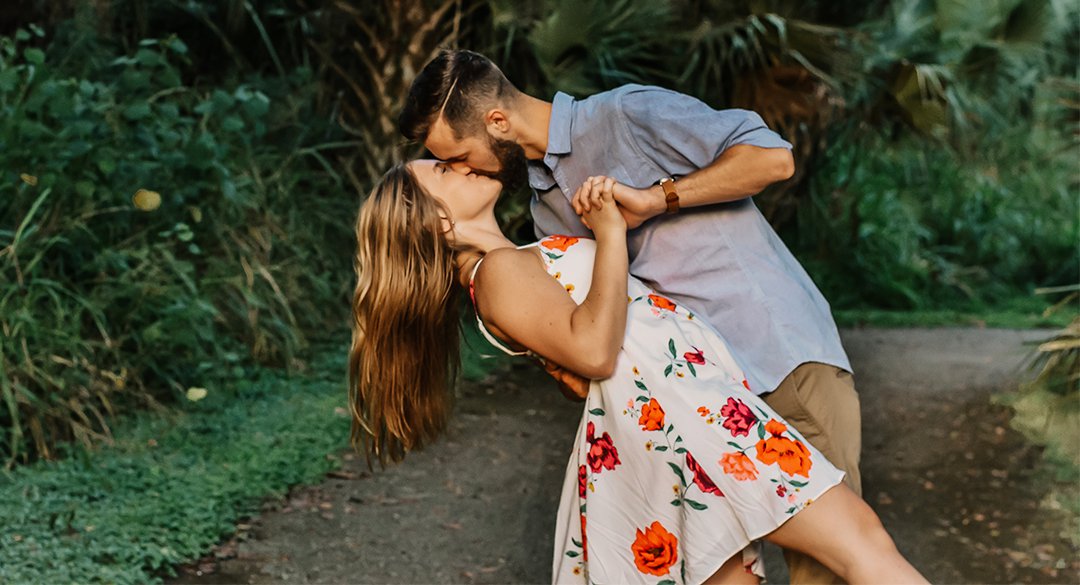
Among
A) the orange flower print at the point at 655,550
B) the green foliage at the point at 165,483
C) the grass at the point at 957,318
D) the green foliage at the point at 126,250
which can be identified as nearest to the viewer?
the orange flower print at the point at 655,550

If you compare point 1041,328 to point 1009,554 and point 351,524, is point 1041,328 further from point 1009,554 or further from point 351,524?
point 351,524

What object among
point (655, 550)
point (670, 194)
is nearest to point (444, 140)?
point (670, 194)

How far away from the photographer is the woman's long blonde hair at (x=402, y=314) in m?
2.92

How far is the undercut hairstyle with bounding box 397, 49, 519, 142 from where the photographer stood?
2902mm

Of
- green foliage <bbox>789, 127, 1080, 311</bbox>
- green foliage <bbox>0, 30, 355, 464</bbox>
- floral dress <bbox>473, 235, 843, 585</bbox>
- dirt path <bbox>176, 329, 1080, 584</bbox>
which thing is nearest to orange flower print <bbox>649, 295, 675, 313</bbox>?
floral dress <bbox>473, 235, 843, 585</bbox>

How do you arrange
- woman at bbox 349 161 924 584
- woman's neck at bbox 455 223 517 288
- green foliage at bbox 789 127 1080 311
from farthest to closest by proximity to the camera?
green foliage at bbox 789 127 1080 311
woman's neck at bbox 455 223 517 288
woman at bbox 349 161 924 584

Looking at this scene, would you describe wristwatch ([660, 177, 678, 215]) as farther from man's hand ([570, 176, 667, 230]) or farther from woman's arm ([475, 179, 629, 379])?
woman's arm ([475, 179, 629, 379])

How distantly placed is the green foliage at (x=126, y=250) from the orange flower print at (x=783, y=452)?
3630 mm

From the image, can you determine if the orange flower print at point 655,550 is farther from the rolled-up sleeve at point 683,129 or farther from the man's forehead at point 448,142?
the man's forehead at point 448,142

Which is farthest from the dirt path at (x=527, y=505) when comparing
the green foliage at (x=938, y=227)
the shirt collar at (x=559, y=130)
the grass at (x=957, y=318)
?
the green foliage at (x=938, y=227)

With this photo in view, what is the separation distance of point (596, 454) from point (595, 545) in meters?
0.20

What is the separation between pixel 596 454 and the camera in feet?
9.18

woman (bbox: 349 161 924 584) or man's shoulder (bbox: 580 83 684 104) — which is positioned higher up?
man's shoulder (bbox: 580 83 684 104)

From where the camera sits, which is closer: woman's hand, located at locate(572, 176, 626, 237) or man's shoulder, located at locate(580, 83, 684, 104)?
woman's hand, located at locate(572, 176, 626, 237)
